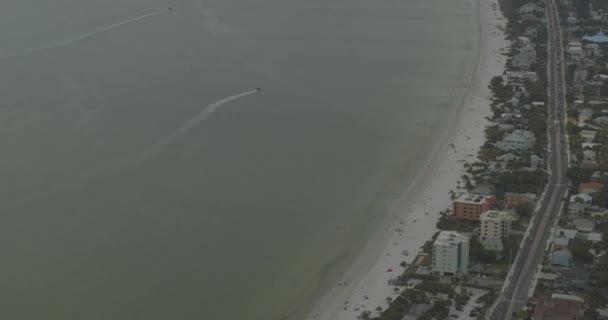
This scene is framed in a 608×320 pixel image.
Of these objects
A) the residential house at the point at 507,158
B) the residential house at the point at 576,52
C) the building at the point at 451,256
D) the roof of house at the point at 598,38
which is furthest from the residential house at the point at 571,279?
the roof of house at the point at 598,38

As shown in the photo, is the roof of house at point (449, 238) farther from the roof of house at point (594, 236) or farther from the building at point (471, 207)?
the roof of house at point (594, 236)

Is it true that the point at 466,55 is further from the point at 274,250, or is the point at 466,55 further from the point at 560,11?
the point at 274,250

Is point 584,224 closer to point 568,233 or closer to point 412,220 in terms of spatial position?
point 568,233

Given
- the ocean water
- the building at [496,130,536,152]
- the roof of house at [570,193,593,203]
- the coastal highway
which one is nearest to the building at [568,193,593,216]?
the roof of house at [570,193,593,203]

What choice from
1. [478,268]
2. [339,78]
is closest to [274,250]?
[478,268]

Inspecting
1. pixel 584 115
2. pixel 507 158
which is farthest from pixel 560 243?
pixel 584 115

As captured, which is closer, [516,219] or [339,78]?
[516,219]
